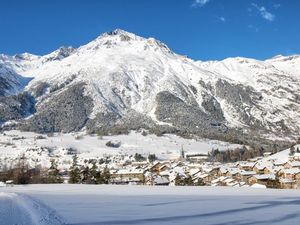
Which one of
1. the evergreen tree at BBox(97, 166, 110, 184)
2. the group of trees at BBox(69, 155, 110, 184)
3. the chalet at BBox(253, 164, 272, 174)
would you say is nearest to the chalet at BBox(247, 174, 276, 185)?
the chalet at BBox(253, 164, 272, 174)

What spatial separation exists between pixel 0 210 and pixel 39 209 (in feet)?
7.61

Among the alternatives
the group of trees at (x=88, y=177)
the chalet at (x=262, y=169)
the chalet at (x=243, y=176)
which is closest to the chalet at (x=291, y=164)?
the chalet at (x=262, y=169)

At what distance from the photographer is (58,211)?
26875mm

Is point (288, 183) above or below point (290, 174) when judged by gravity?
below

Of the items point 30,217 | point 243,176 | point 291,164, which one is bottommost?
point 243,176

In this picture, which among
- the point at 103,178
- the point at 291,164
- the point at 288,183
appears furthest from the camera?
the point at 291,164

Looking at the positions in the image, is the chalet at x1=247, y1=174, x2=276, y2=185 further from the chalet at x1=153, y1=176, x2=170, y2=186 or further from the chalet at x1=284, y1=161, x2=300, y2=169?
the chalet at x1=284, y1=161, x2=300, y2=169

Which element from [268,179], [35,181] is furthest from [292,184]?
[35,181]

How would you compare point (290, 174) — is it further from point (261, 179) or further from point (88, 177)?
point (88, 177)

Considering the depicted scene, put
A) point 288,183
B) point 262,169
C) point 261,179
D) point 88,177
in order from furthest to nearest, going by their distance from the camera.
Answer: point 262,169 < point 261,179 < point 288,183 < point 88,177

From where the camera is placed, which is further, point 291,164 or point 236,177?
point 291,164

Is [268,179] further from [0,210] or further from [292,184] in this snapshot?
[0,210]

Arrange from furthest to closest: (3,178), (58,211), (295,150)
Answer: (295,150) < (3,178) < (58,211)

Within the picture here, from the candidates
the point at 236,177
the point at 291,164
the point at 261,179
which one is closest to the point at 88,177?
the point at 261,179
